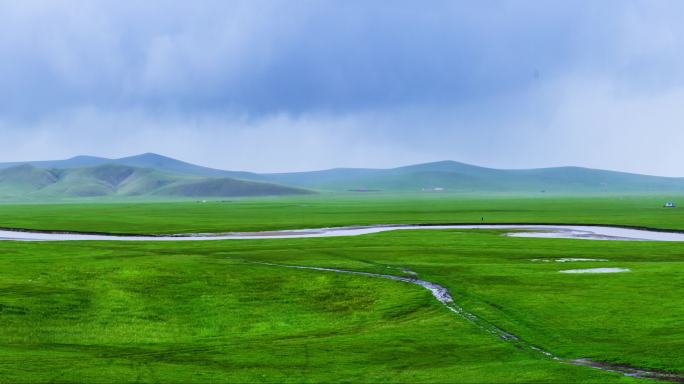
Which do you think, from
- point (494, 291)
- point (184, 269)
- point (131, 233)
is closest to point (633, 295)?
point (494, 291)

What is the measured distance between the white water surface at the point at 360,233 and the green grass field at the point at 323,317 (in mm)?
31836

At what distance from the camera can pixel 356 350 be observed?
40.9 metres

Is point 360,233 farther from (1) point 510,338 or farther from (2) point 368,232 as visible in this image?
(1) point 510,338

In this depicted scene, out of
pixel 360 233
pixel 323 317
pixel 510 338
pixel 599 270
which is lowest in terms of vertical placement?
pixel 323 317

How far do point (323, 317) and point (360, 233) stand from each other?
258 ft

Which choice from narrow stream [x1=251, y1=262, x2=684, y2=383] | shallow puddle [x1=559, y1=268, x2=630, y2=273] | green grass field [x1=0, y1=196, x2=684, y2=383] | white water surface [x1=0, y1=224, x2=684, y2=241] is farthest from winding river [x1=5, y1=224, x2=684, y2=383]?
shallow puddle [x1=559, y1=268, x2=630, y2=273]

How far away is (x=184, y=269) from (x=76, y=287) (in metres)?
11.7

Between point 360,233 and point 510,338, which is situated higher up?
point 360,233

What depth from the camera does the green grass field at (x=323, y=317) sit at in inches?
1443

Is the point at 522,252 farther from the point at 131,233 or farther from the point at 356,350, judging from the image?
the point at 131,233

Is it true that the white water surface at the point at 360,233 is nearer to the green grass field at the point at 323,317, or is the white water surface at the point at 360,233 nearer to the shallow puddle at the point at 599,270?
the green grass field at the point at 323,317

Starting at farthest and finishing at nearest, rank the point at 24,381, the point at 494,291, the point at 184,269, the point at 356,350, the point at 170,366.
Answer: the point at 184,269
the point at 494,291
the point at 356,350
the point at 170,366
the point at 24,381

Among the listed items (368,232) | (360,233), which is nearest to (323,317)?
(360,233)

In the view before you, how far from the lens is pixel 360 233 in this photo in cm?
13312
